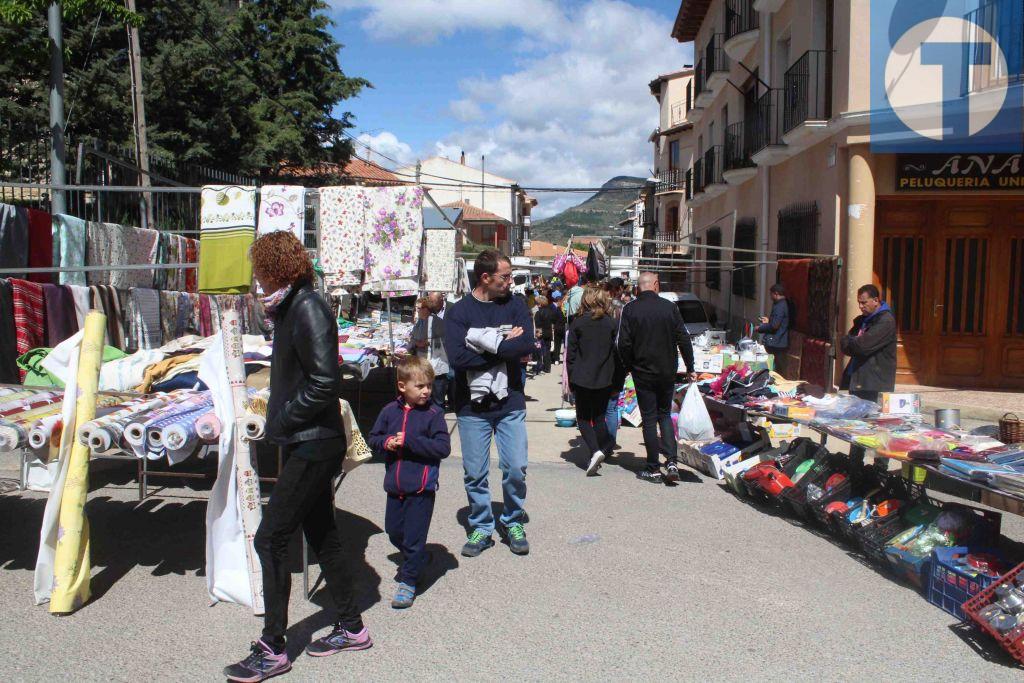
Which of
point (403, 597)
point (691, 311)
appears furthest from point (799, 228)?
point (403, 597)

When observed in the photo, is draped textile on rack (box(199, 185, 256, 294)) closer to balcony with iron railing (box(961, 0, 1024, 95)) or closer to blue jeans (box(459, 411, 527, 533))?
blue jeans (box(459, 411, 527, 533))

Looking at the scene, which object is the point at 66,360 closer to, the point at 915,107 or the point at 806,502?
the point at 806,502

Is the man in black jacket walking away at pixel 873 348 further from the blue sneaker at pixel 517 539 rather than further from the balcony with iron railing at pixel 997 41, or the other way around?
the balcony with iron railing at pixel 997 41

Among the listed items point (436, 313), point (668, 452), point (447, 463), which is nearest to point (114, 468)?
point (447, 463)

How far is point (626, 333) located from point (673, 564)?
2.62 m

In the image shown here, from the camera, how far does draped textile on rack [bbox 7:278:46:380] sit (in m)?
5.85

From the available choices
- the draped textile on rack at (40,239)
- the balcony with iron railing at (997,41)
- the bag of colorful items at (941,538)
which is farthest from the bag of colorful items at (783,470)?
the balcony with iron railing at (997,41)

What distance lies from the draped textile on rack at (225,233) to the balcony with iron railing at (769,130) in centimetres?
1042

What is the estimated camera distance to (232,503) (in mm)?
4219

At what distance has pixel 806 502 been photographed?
5.82 meters

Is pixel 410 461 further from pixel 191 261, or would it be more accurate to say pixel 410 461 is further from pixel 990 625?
pixel 191 261

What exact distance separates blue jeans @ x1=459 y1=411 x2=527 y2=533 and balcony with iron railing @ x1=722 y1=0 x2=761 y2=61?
14621 millimetres

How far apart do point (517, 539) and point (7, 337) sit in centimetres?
394

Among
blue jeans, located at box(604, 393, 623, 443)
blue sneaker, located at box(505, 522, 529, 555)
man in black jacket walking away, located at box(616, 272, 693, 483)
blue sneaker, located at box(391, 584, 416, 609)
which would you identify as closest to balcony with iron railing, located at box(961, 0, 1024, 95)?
man in black jacket walking away, located at box(616, 272, 693, 483)
